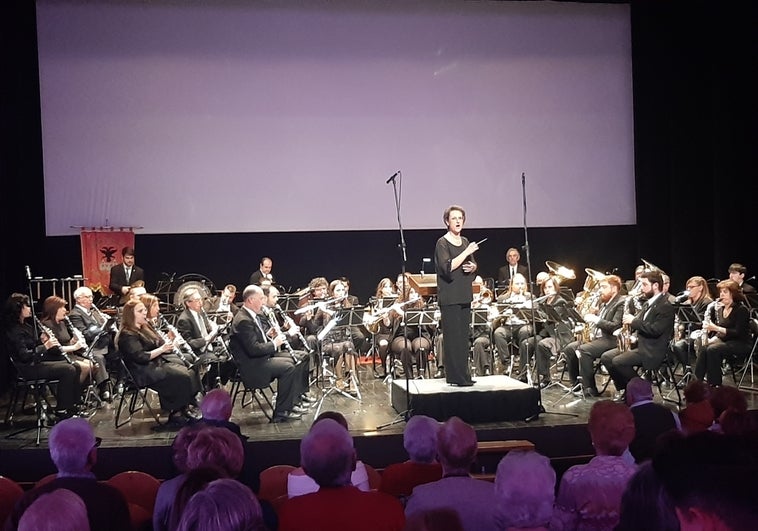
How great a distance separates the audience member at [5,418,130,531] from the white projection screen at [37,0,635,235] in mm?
8789

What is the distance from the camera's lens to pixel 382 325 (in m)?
10.4

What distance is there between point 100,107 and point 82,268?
8.21ft

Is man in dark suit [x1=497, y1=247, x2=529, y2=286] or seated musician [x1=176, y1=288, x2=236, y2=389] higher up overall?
man in dark suit [x1=497, y1=247, x2=529, y2=286]

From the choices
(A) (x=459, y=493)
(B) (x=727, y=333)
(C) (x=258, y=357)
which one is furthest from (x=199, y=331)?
(A) (x=459, y=493)

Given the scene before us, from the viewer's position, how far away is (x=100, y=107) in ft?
37.3

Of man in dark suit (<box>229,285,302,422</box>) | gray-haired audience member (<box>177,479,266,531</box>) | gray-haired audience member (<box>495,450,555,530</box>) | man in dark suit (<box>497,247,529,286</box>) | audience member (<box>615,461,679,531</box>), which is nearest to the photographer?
→ audience member (<box>615,461,679,531</box>)

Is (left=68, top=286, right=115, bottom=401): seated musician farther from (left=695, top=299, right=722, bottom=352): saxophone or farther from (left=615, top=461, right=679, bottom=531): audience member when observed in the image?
(left=615, top=461, right=679, bottom=531): audience member

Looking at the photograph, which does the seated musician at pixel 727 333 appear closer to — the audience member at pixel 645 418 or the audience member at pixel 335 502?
the audience member at pixel 645 418

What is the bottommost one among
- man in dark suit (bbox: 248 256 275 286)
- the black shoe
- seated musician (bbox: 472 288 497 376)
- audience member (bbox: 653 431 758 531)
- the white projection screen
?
the black shoe

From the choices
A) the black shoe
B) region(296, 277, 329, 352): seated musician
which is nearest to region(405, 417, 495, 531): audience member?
the black shoe

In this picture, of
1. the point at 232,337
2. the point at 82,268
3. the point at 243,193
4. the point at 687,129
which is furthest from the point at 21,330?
the point at 687,129

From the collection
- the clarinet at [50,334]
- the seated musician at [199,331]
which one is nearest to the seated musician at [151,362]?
the seated musician at [199,331]

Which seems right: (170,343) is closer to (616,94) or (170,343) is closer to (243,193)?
(243,193)

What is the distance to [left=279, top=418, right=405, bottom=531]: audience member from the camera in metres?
2.44
